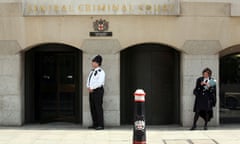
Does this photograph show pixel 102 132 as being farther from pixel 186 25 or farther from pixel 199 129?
pixel 186 25

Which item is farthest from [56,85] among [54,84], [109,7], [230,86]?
[230,86]

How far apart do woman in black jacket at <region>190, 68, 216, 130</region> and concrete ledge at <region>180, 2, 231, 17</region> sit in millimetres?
1557

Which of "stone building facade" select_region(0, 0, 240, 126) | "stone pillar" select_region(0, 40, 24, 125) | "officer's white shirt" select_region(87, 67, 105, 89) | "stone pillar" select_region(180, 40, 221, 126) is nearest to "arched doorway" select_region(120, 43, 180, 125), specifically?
"stone pillar" select_region(180, 40, 221, 126)

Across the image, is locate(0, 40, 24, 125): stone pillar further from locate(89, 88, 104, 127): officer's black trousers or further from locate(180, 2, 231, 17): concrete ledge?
locate(180, 2, 231, 17): concrete ledge

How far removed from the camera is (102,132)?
10.5m

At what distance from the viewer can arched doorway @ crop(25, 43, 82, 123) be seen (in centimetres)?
1274

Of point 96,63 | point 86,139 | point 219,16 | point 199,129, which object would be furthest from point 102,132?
point 219,16

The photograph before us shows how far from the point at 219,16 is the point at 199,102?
7.85ft

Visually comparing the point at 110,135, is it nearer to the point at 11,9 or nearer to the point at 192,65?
the point at 192,65

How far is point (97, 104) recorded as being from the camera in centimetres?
1084

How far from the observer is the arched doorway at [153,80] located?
12141 millimetres

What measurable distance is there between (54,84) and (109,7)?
3.39m

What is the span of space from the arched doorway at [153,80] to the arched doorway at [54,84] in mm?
1448

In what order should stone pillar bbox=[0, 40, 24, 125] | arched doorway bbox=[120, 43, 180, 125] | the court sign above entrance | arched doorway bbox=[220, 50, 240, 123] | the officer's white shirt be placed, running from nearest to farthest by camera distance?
the officer's white shirt → the court sign above entrance → stone pillar bbox=[0, 40, 24, 125] → arched doorway bbox=[120, 43, 180, 125] → arched doorway bbox=[220, 50, 240, 123]
